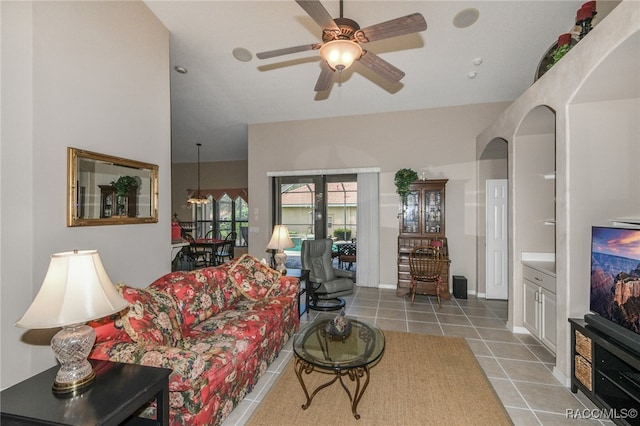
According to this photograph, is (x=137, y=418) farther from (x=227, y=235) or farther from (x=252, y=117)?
(x=227, y=235)

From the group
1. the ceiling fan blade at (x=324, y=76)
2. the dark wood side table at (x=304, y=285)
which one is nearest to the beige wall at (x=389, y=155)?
the dark wood side table at (x=304, y=285)

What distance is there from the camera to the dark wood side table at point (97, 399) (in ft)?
3.78

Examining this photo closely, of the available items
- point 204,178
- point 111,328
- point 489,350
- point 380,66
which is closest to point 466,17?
point 380,66

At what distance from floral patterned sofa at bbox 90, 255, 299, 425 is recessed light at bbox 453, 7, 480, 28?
360cm

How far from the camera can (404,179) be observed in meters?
4.87

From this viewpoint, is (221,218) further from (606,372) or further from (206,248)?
(606,372)

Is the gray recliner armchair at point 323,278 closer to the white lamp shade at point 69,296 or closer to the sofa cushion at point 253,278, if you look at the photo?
the sofa cushion at point 253,278

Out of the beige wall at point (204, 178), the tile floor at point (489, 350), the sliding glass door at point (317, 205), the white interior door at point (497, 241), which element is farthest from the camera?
the beige wall at point (204, 178)

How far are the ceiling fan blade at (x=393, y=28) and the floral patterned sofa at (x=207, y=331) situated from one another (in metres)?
2.53

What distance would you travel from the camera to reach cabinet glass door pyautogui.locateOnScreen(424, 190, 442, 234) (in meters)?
4.94

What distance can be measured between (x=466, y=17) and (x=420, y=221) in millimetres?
3048

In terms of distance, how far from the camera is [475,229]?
4938 millimetres

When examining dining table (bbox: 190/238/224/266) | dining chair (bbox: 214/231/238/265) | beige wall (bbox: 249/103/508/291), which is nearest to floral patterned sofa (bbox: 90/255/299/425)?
beige wall (bbox: 249/103/508/291)

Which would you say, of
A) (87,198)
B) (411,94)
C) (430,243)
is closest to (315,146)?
(411,94)
